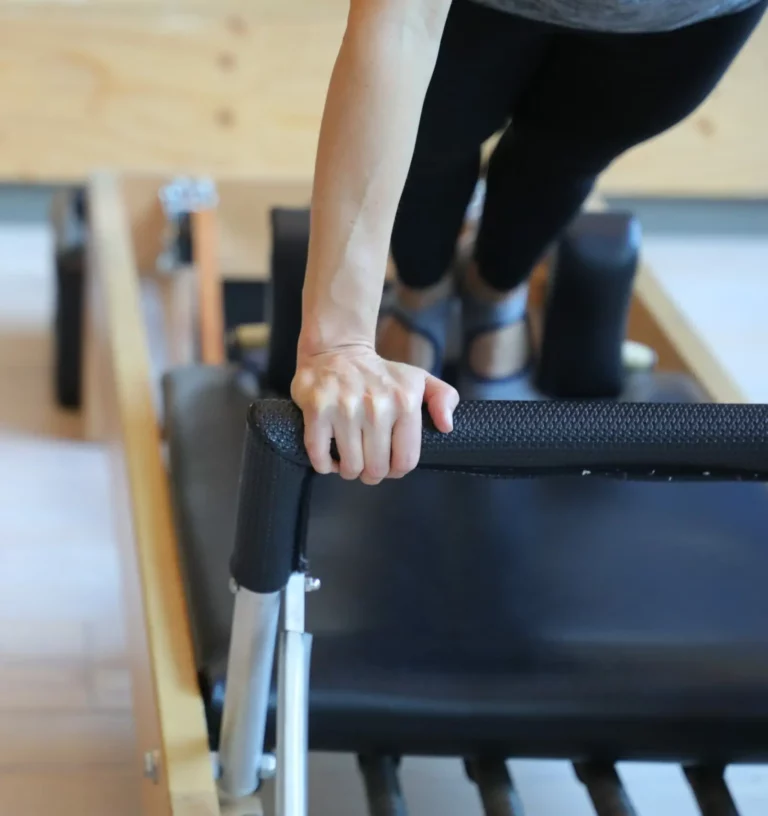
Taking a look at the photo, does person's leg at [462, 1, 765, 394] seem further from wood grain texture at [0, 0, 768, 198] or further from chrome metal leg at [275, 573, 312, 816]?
wood grain texture at [0, 0, 768, 198]

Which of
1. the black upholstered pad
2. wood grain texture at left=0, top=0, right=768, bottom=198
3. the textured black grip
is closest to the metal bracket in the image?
wood grain texture at left=0, top=0, right=768, bottom=198

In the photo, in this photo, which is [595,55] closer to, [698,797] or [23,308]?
[698,797]

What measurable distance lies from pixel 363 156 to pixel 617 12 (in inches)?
10.9

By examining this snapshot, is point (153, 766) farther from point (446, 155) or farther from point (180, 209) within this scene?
point (180, 209)

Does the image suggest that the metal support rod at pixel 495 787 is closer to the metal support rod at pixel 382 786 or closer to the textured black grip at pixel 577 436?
the metal support rod at pixel 382 786

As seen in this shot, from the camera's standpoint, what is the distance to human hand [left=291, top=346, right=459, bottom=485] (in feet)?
2.10

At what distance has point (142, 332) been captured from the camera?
1.33 m

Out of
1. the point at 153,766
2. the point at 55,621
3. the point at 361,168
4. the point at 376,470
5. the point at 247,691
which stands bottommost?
the point at 55,621

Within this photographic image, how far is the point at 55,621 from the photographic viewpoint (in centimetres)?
139

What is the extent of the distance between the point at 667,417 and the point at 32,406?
1427 millimetres

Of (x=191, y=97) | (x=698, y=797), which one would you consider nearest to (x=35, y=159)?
(x=191, y=97)

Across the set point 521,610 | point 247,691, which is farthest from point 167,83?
point 247,691

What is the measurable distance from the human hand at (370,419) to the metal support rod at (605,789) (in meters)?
0.40

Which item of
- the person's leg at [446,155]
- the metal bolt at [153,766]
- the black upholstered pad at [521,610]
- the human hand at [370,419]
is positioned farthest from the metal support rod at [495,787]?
the person's leg at [446,155]
